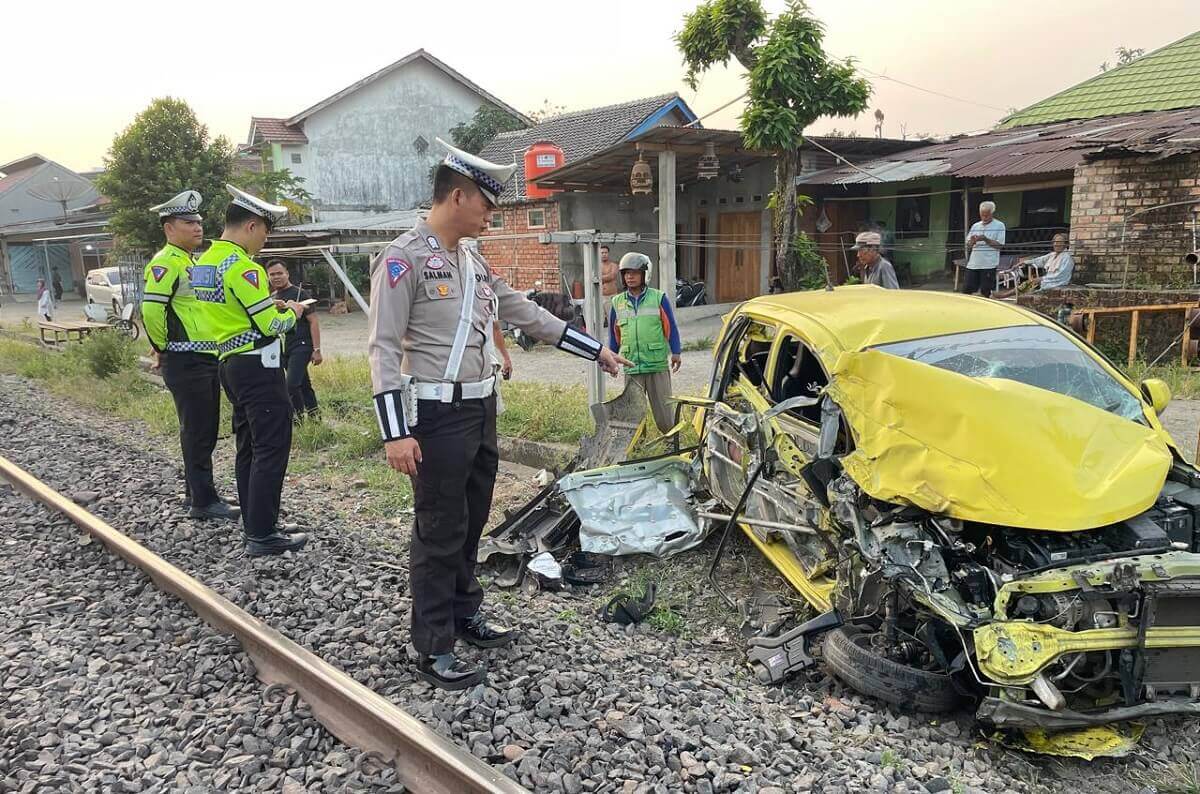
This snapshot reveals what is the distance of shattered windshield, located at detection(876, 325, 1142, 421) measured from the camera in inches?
148

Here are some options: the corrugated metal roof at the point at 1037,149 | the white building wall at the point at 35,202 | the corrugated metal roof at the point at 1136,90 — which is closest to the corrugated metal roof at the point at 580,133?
the corrugated metal roof at the point at 1037,149

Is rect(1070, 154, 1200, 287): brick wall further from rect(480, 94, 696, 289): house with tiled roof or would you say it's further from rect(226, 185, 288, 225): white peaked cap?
rect(226, 185, 288, 225): white peaked cap

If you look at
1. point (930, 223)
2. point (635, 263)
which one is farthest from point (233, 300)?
point (930, 223)

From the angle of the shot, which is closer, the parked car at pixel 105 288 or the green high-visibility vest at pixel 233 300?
the green high-visibility vest at pixel 233 300

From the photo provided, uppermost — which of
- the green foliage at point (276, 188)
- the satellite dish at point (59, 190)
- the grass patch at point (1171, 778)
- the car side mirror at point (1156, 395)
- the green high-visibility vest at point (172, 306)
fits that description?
the satellite dish at point (59, 190)

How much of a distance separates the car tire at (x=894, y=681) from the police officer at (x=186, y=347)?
439 cm

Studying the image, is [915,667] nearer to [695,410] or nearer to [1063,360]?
[1063,360]

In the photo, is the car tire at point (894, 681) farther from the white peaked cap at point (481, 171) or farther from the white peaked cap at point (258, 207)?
the white peaked cap at point (258, 207)

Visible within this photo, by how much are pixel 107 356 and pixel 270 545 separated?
9475 mm

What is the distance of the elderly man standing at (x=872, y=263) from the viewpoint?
22.9 ft

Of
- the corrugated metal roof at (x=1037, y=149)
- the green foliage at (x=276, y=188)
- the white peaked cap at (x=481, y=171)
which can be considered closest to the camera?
the white peaked cap at (x=481, y=171)

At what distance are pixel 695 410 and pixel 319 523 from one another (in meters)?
2.86

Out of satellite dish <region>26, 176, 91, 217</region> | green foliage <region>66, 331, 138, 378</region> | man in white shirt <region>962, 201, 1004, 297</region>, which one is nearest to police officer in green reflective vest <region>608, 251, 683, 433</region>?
man in white shirt <region>962, 201, 1004, 297</region>

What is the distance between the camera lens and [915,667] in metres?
3.42
